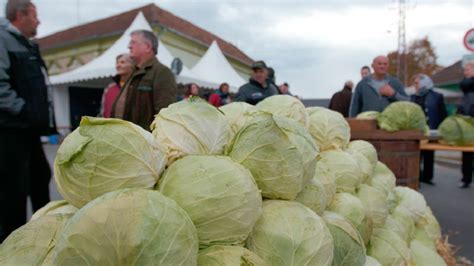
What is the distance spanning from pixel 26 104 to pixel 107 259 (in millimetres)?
2616

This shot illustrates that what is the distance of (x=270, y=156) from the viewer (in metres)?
1.51

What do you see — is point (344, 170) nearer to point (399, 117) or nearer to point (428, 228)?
point (428, 228)

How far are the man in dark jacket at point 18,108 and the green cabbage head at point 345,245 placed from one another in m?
2.56

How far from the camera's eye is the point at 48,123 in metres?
3.37

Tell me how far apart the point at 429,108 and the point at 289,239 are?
25.2 feet

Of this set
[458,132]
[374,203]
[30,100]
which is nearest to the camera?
[374,203]

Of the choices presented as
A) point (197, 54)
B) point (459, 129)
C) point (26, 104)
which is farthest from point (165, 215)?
point (197, 54)

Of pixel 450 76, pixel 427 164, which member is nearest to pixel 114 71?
pixel 427 164

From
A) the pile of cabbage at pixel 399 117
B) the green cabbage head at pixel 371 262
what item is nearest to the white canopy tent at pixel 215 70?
the pile of cabbage at pixel 399 117

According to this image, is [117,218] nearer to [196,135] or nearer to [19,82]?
[196,135]

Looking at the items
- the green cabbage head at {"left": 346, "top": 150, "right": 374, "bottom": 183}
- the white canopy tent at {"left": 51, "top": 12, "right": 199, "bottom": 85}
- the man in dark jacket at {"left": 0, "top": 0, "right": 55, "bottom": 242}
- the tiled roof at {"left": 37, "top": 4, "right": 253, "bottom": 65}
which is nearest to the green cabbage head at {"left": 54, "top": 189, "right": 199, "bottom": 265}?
the green cabbage head at {"left": 346, "top": 150, "right": 374, "bottom": 183}

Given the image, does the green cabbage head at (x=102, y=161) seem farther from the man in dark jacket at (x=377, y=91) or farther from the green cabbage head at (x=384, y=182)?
the man in dark jacket at (x=377, y=91)

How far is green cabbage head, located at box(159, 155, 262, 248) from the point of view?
1.24m

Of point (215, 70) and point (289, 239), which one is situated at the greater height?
point (215, 70)
